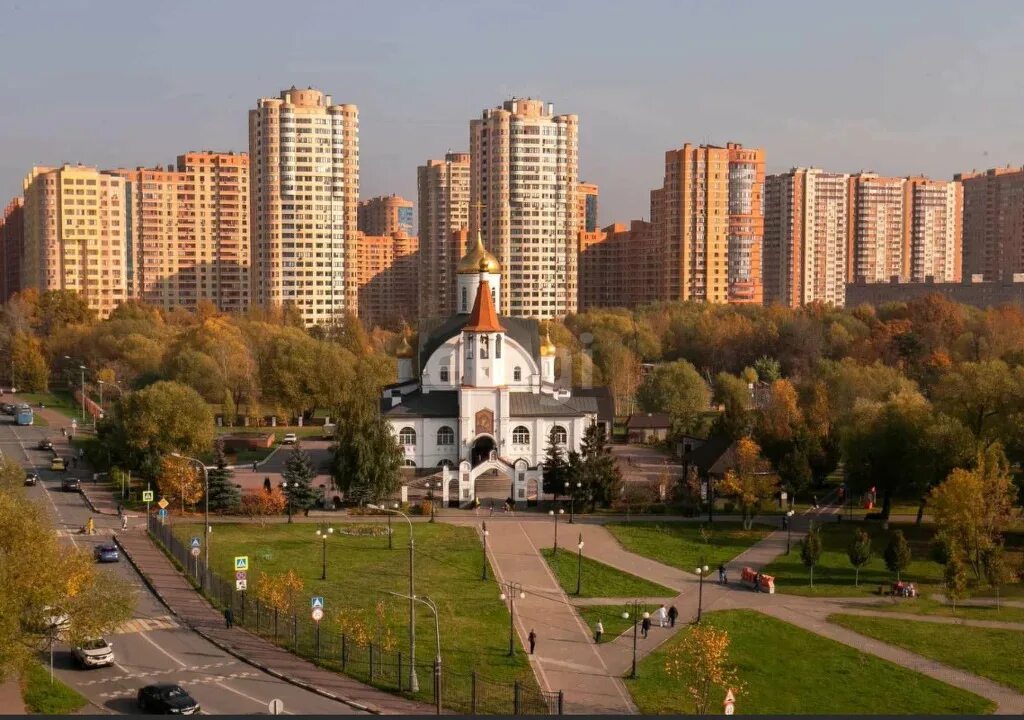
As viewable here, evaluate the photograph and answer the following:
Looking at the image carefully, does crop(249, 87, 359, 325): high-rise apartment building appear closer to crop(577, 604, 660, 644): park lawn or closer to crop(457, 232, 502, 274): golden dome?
crop(457, 232, 502, 274): golden dome

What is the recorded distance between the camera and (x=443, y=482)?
4969cm

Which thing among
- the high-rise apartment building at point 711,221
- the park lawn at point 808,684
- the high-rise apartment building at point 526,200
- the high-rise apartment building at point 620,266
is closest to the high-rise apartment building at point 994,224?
the high-rise apartment building at point 711,221

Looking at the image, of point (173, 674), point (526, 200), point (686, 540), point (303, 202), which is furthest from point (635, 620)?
point (303, 202)

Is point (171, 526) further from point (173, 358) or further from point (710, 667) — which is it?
point (173, 358)

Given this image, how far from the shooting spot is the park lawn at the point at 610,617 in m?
30.9

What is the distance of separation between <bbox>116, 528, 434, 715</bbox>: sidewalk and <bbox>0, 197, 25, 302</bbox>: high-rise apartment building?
100.0 meters

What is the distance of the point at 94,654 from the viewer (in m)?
26.6

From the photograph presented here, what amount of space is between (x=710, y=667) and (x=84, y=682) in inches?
511

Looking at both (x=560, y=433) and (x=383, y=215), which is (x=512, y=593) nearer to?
(x=560, y=433)

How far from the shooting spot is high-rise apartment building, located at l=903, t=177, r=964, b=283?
434ft

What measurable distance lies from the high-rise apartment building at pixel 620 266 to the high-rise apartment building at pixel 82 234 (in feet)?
143

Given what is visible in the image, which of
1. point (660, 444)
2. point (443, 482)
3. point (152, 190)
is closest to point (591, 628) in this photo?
point (443, 482)

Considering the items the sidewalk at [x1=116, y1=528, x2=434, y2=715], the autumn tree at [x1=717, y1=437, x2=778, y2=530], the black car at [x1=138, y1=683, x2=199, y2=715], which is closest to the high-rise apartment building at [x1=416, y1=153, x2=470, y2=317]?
the autumn tree at [x1=717, y1=437, x2=778, y2=530]

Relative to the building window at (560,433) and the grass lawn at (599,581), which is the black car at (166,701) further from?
the building window at (560,433)
